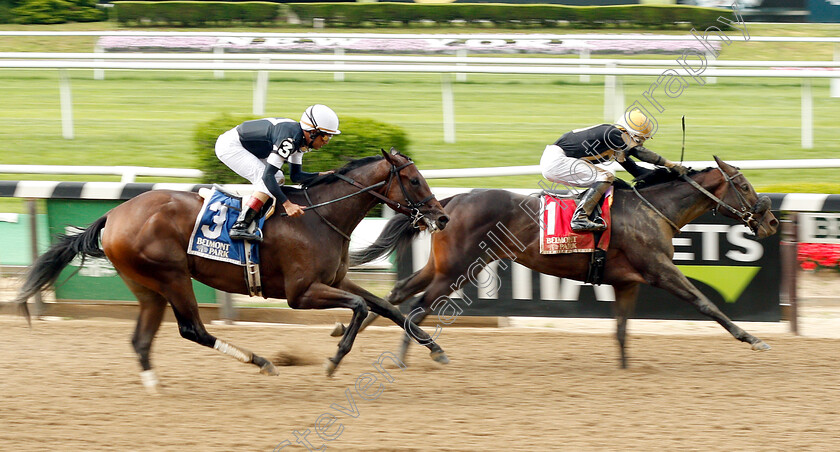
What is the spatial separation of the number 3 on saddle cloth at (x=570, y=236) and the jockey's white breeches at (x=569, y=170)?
5.9 inches

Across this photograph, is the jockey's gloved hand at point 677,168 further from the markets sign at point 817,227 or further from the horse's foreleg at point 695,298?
the markets sign at point 817,227

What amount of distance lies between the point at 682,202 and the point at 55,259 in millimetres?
4167

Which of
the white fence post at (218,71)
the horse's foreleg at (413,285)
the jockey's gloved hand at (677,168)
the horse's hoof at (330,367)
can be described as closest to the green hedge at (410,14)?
the white fence post at (218,71)

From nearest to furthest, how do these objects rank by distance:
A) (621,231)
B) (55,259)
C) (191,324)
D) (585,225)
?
(191,324), (55,259), (585,225), (621,231)

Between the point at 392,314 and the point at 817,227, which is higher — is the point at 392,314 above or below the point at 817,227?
below

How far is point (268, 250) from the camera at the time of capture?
548 centimetres

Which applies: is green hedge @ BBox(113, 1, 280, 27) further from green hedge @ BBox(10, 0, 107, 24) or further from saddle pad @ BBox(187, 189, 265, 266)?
saddle pad @ BBox(187, 189, 265, 266)

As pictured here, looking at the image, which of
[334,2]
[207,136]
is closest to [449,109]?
[207,136]

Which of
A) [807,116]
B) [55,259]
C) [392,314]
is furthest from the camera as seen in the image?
[807,116]

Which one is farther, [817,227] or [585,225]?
[817,227]

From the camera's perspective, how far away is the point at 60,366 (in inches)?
236

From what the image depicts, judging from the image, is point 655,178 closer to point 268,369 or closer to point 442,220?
point 442,220

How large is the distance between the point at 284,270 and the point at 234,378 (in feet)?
2.80

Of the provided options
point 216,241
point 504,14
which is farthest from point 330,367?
point 504,14
